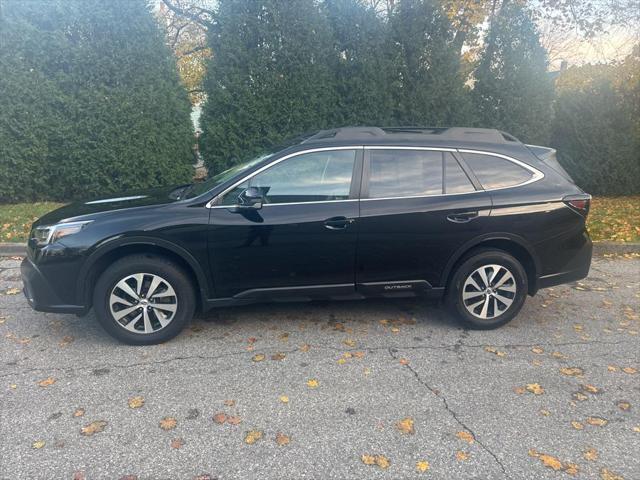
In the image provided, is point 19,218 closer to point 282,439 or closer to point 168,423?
point 168,423

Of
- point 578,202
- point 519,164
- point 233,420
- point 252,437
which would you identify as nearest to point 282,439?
point 252,437

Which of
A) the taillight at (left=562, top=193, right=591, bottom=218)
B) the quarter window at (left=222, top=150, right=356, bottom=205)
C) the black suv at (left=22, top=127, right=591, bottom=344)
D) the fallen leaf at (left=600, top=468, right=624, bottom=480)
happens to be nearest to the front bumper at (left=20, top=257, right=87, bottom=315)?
the black suv at (left=22, top=127, right=591, bottom=344)

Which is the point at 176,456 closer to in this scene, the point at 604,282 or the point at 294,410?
the point at 294,410

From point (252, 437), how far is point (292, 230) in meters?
1.67

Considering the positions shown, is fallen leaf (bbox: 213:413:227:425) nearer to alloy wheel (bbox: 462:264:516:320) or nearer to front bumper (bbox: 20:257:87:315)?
front bumper (bbox: 20:257:87:315)

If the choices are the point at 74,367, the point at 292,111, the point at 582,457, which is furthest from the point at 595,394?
the point at 292,111

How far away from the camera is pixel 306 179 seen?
13.0ft

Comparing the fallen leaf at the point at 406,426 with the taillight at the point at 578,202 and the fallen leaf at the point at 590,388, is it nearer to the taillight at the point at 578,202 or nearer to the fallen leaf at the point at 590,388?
the fallen leaf at the point at 590,388

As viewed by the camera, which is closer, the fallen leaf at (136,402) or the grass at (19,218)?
the fallen leaf at (136,402)

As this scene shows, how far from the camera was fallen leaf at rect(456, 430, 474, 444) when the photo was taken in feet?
9.12

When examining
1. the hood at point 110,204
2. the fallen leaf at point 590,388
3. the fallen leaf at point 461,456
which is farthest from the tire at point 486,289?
the hood at point 110,204

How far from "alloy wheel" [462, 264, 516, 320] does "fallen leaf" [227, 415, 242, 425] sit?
2.29 metres

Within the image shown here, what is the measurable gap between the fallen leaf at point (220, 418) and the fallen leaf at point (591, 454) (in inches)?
85.4

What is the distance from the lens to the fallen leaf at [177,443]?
106 inches
